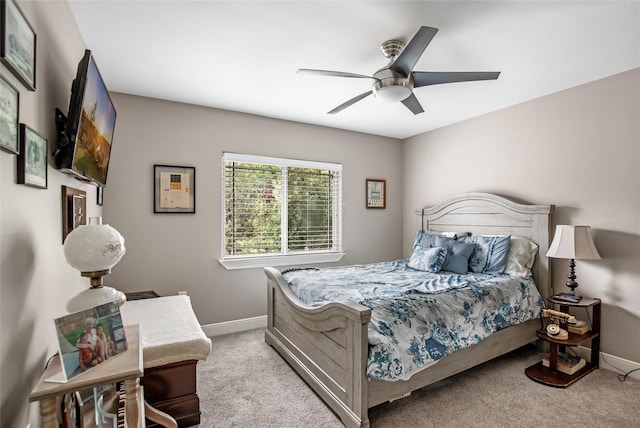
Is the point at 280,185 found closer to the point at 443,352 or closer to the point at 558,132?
the point at 443,352

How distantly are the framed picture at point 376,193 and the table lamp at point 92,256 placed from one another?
11.8 feet

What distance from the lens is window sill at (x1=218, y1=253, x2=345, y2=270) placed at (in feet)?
11.8

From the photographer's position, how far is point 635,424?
203 cm

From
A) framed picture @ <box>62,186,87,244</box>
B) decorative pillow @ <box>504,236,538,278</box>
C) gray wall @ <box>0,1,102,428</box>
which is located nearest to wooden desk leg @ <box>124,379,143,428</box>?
gray wall @ <box>0,1,102,428</box>

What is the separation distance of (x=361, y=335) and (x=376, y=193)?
120 inches

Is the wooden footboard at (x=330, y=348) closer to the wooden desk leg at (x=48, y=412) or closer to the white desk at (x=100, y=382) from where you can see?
the white desk at (x=100, y=382)

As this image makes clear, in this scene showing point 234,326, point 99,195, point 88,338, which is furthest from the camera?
point 234,326

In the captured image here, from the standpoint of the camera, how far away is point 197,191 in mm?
3453

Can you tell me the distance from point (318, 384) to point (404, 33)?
98.3 inches

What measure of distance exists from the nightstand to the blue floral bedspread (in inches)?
11.3

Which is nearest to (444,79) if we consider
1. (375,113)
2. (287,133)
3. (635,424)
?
(375,113)

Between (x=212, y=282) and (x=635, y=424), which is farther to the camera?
(x=212, y=282)

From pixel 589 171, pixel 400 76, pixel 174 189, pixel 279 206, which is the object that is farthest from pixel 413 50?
pixel 174 189

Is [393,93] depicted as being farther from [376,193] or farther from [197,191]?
[376,193]
